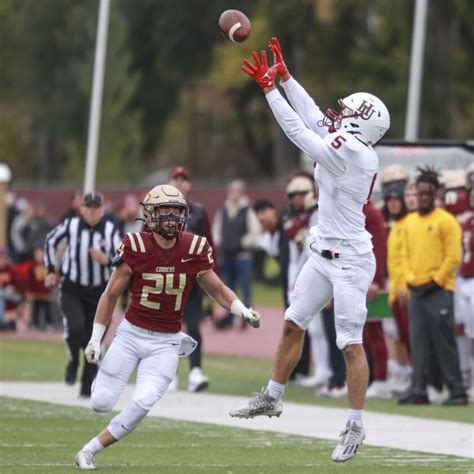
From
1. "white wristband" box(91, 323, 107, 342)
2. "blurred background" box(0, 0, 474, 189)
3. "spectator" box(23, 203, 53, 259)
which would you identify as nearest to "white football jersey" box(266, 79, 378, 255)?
"white wristband" box(91, 323, 107, 342)

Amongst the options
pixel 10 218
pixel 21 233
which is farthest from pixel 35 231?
pixel 10 218

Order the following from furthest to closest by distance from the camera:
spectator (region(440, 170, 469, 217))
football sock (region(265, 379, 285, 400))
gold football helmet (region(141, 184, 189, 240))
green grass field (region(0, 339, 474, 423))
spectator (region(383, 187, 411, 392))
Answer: spectator (region(440, 170, 469, 217))
spectator (region(383, 187, 411, 392))
green grass field (region(0, 339, 474, 423))
football sock (region(265, 379, 285, 400))
gold football helmet (region(141, 184, 189, 240))

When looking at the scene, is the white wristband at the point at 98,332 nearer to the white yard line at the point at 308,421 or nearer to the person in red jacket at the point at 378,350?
the white yard line at the point at 308,421

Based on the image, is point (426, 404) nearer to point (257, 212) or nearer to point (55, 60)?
point (257, 212)

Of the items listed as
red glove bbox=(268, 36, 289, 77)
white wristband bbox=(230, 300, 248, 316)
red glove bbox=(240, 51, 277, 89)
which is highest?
red glove bbox=(268, 36, 289, 77)

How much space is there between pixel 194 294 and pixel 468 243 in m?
2.57

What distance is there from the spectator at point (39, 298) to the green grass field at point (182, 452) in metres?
9.76

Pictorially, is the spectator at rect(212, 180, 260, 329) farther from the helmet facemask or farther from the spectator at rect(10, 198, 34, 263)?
the helmet facemask

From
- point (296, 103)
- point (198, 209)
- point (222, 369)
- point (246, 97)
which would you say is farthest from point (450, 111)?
point (296, 103)

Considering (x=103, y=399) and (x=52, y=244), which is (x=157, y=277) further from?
(x=52, y=244)

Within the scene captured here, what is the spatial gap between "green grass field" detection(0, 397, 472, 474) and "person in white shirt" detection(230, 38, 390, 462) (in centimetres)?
39

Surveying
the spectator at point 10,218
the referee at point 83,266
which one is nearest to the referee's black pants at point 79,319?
the referee at point 83,266

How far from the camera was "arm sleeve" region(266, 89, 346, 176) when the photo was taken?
368 inches

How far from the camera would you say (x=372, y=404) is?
13.6 metres
